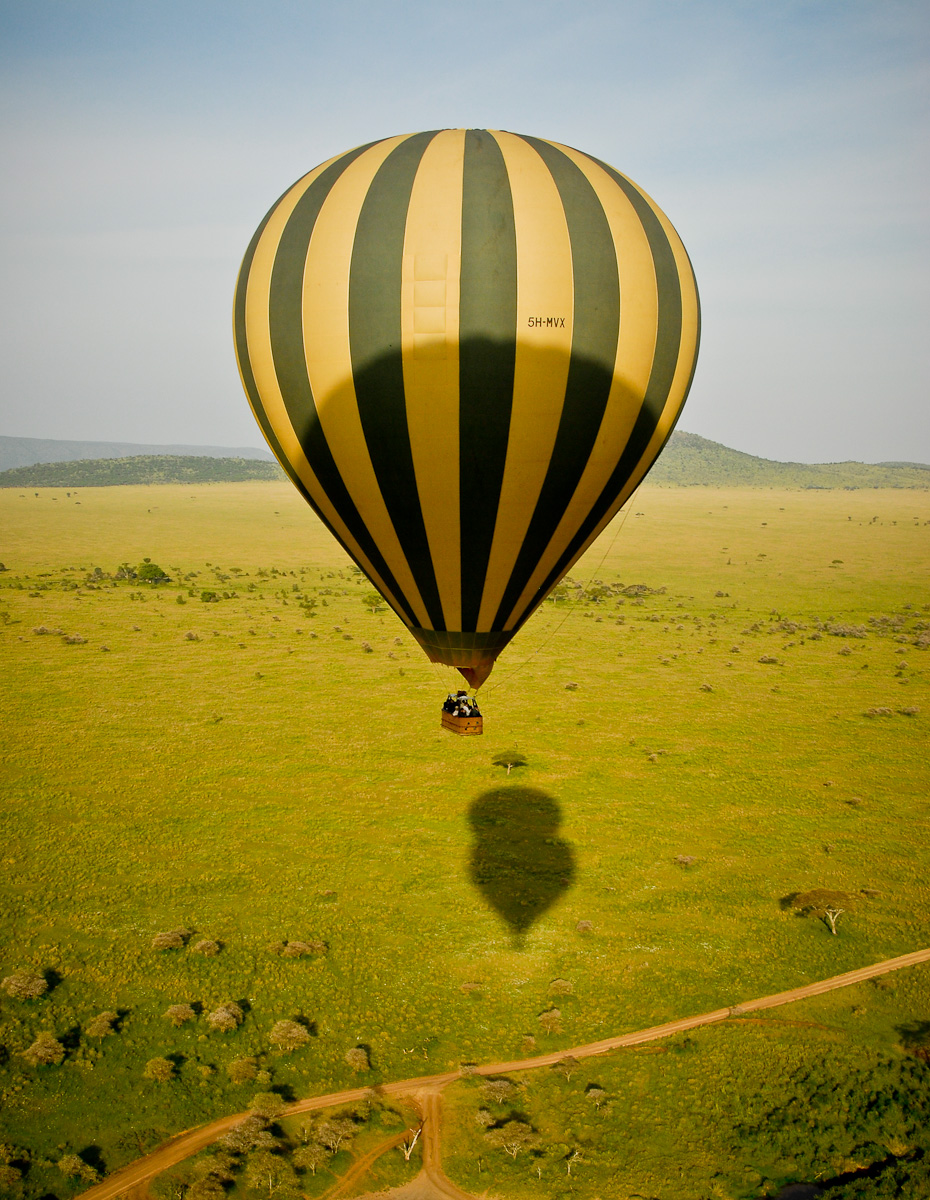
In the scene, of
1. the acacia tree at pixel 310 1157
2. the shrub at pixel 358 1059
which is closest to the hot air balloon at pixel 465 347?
the shrub at pixel 358 1059

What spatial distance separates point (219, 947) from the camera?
709 inches

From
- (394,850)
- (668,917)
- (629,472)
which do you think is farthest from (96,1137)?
(629,472)

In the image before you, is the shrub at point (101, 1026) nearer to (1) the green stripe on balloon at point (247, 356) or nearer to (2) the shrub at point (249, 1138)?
(2) the shrub at point (249, 1138)

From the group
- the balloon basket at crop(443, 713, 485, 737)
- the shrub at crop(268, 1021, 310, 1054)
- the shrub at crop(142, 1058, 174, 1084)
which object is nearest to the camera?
the shrub at crop(142, 1058, 174, 1084)

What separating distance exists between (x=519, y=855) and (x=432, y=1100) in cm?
854

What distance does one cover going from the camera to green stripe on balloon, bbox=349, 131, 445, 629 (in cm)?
1376

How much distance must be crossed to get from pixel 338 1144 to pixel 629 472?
1343 cm

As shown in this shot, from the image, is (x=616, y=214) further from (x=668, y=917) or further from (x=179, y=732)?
(x=179, y=732)

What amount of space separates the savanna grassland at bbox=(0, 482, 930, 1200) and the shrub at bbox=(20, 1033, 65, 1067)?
0.95 feet

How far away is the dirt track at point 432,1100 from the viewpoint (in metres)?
12.6

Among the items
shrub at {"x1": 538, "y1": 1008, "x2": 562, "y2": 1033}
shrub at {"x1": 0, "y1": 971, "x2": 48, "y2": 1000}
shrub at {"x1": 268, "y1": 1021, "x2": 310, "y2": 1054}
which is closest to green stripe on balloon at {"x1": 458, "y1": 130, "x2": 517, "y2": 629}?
shrub at {"x1": 538, "y1": 1008, "x2": 562, "y2": 1033}

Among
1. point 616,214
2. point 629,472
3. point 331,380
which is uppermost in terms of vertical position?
point 616,214

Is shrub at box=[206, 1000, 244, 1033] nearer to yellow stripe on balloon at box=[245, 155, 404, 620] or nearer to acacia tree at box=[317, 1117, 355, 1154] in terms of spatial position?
acacia tree at box=[317, 1117, 355, 1154]

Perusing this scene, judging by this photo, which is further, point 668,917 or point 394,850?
point 394,850
